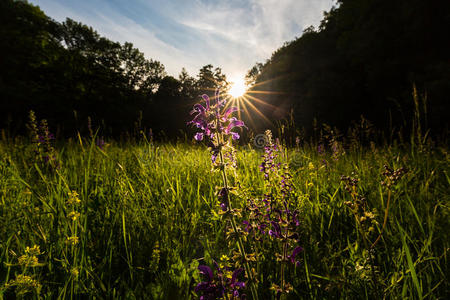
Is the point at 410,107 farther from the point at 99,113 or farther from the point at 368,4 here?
the point at 99,113

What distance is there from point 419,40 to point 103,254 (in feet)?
48.1

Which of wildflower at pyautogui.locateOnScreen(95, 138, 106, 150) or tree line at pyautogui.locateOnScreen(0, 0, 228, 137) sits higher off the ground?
tree line at pyautogui.locateOnScreen(0, 0, 228, 137)

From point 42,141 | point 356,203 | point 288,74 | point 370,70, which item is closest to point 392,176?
point 356,203

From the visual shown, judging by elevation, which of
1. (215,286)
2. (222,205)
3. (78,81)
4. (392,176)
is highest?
(78,81)

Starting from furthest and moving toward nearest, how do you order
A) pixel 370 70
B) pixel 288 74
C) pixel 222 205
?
pixel 288 74, pixel 370 70, pixel 222 205

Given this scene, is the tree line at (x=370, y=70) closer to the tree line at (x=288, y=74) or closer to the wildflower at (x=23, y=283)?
the tree line at (x=288, y=74)

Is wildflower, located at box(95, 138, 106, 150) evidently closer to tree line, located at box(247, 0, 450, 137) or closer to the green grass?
the green grass

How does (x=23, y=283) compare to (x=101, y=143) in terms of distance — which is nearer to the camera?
(x=23, y=283)

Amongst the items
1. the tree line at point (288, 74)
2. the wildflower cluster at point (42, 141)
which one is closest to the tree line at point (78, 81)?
the tree line at point (288, 74)

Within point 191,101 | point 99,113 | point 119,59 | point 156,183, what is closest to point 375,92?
point 156,183

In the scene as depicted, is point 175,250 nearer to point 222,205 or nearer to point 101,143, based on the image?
point 222,205

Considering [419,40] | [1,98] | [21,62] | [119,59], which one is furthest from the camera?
[119,59]

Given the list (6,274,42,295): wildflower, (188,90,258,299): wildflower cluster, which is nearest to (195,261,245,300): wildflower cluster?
(188,90,258,299): wildflower cluster

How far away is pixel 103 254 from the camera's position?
1.51 metres
